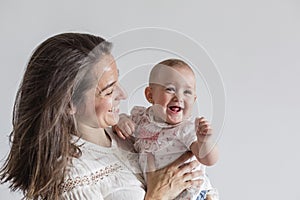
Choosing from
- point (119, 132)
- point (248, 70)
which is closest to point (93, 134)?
point (119, 132)

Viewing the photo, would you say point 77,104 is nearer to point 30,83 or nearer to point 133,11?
point 30,83

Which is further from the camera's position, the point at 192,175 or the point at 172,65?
the point at 192,175

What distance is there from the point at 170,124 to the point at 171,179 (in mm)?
148

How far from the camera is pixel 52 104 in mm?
1161

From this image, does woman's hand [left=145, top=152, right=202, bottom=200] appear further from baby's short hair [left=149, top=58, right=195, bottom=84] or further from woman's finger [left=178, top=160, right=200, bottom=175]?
baby's short hair [left=149, top=58, right=195, bottom=84]

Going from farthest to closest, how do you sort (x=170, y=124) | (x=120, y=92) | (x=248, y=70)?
(x=248, y=70) → (x=170, y=124) → (x=120, y=92)

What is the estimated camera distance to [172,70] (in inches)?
47.3

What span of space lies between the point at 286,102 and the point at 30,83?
3.75 ft

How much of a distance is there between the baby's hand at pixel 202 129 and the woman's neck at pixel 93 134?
221mm

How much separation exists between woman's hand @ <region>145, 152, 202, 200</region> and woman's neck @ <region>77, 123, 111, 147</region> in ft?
0.39

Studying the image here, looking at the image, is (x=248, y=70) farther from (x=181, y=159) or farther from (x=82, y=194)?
(x=82, y=194)

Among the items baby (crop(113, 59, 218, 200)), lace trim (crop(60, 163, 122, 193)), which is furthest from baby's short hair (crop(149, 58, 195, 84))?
lace trim (crop(60, 163, 122, 193))

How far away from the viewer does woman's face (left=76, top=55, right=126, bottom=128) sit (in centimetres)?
114

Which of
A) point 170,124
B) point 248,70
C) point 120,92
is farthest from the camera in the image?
point 248,70
